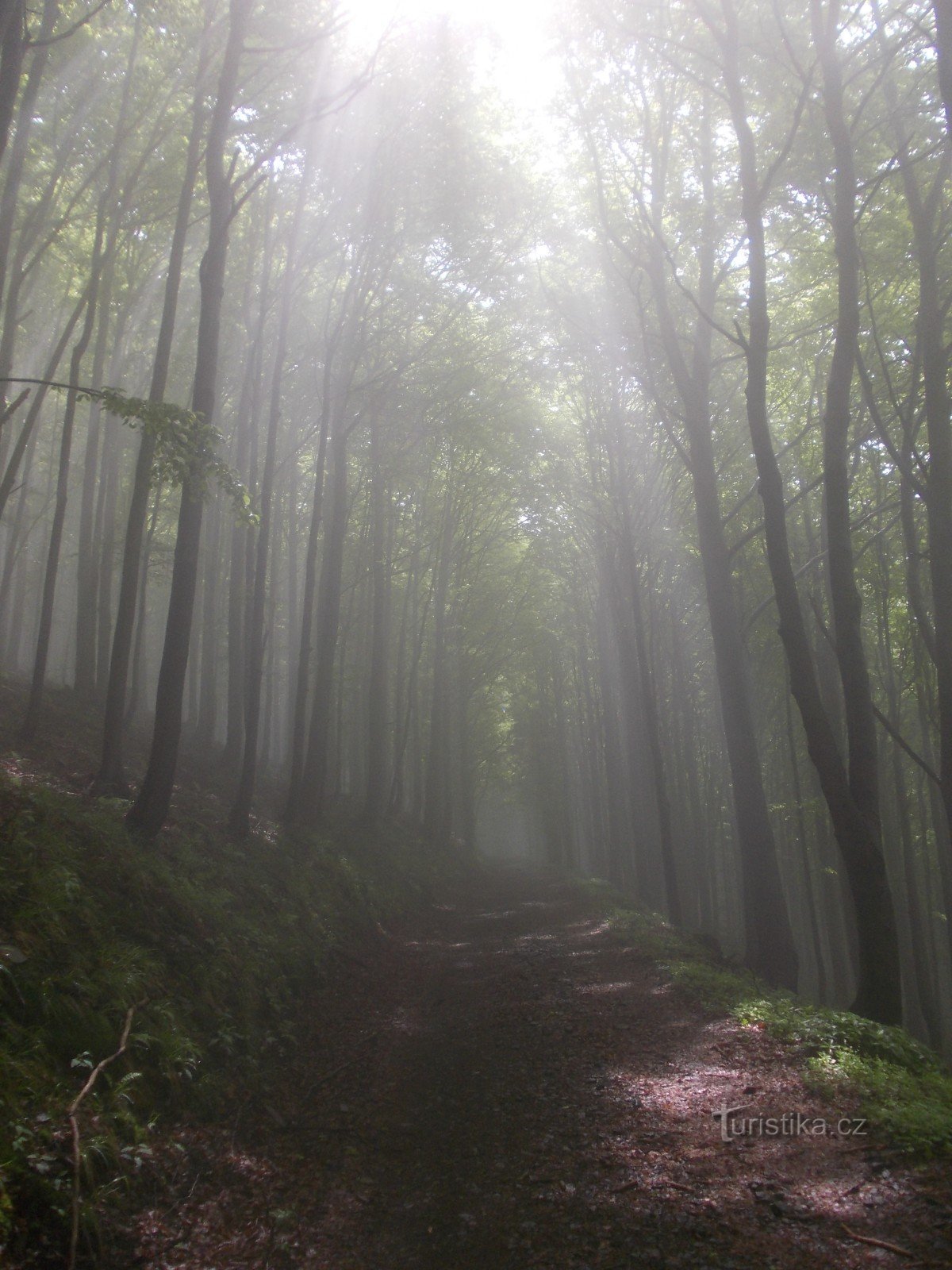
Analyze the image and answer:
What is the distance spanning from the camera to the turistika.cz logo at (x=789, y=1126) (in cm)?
393

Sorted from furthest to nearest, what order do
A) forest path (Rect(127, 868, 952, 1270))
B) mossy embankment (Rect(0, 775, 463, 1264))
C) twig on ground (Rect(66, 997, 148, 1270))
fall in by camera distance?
mossy embankment (Rect(0, 775, 463, 1264)) < forest path (Rect(127, 868, 952, 1270)) < twig on ground (Rect(66, 997, 148, 1270))

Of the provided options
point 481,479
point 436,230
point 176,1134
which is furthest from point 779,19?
point 481,479

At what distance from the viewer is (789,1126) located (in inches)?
160

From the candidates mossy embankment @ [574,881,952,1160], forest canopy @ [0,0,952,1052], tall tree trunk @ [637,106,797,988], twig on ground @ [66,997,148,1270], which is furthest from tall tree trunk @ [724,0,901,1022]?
twig on ground @ [66,997,148,1270]

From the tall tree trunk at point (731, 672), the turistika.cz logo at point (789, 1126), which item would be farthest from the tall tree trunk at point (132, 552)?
the turistika.cz logo at point (789, 1126)

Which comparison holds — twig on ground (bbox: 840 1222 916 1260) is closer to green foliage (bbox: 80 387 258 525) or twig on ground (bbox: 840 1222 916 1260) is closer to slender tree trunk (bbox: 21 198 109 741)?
green foliage (bbox: 80 387 258 525)

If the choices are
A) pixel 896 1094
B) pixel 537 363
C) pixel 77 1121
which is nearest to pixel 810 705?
pixel 896 1094

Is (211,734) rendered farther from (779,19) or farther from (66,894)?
(779,19)

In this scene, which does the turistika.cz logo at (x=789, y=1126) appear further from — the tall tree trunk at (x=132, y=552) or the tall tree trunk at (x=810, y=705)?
the tall tree trunk at (x=132, y=552)

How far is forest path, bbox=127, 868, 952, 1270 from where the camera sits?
324cm

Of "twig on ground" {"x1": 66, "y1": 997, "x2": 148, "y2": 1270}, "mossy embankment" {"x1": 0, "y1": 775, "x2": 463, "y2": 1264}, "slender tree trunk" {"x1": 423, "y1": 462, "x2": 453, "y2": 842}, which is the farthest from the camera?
"slender tree trunk" {"x1": 423, "y1": 462, "x2": 453, "y2": 842}

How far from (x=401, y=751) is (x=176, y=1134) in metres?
18.1

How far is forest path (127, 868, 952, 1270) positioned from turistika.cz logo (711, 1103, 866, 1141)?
0.06 meters

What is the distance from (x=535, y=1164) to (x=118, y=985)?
115 inches
